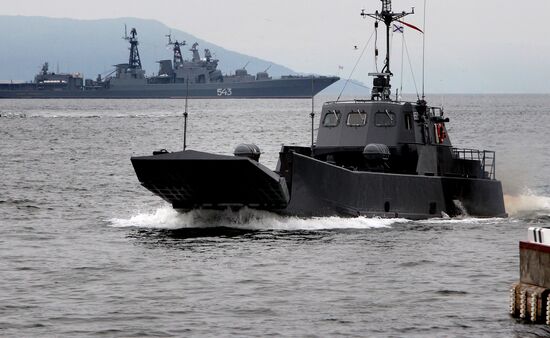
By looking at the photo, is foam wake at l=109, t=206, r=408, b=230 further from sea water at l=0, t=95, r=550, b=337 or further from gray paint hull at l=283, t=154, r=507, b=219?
gray paint hull at l=283, t=154, r=507, b=219

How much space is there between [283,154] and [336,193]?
1812mm

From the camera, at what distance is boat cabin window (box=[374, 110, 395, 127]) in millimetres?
31062

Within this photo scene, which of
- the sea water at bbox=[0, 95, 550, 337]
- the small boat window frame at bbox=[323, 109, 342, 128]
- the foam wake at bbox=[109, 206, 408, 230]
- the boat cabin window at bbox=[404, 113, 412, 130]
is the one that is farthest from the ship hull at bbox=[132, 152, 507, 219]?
the small boat window frame at bbox=[323, 109, 342, 128]

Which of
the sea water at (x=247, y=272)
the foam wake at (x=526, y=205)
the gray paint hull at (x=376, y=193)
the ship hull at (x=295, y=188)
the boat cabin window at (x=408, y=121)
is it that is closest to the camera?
the sea water at (x=247, y=272)

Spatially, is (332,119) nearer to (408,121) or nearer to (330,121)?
(330,121)

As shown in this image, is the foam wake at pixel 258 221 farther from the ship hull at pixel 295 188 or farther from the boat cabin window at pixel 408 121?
the boat cabin window at pixel 408 121

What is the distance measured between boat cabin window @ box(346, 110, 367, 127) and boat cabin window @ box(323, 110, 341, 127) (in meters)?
0.37

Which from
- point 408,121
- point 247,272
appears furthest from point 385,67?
point 247,272

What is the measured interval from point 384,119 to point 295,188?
15.9 feet

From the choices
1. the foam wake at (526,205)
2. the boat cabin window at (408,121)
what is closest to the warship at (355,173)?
the boat cabin window at (408,121)

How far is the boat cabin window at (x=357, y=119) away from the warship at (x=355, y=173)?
0.03 m

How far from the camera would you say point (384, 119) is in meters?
Answer: 31.2

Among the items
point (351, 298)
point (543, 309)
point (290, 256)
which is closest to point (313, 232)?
point (290, 256)

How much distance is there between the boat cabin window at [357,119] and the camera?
3131 centimetres
